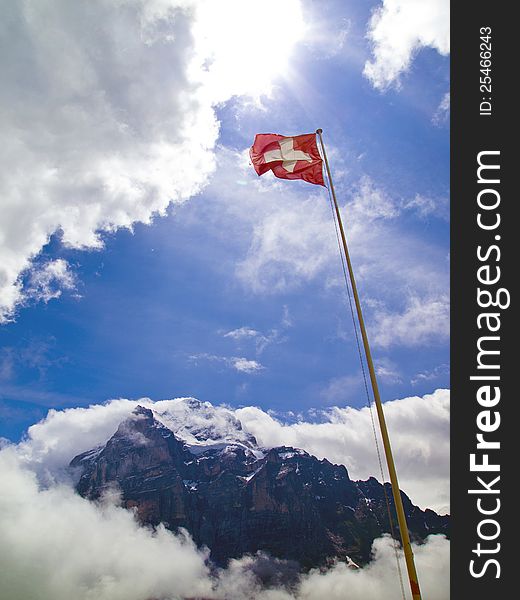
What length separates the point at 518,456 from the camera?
1276cm

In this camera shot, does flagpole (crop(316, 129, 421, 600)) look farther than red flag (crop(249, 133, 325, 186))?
No

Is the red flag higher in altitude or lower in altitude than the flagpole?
higher

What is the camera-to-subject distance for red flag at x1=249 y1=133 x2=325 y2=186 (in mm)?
20484

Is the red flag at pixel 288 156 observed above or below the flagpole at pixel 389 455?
above

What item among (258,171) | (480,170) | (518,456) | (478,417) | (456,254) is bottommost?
(518,456)

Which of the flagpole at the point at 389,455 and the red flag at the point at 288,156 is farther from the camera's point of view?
the red flag at the point at 288,156

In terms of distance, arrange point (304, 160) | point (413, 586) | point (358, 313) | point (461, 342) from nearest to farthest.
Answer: point (413, 586)
point (461, 342)
point (358, 313)
point (304, 160)

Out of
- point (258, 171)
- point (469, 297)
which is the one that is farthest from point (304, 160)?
point (469, 297)

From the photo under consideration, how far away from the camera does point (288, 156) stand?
21.0 metres

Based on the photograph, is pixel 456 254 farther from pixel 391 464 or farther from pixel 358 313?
pixel 391 464

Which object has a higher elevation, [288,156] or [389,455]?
[288,156]

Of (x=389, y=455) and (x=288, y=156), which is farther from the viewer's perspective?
(x=288, y=156)

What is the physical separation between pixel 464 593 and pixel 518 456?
3.95 m

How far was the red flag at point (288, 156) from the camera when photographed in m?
20.5
